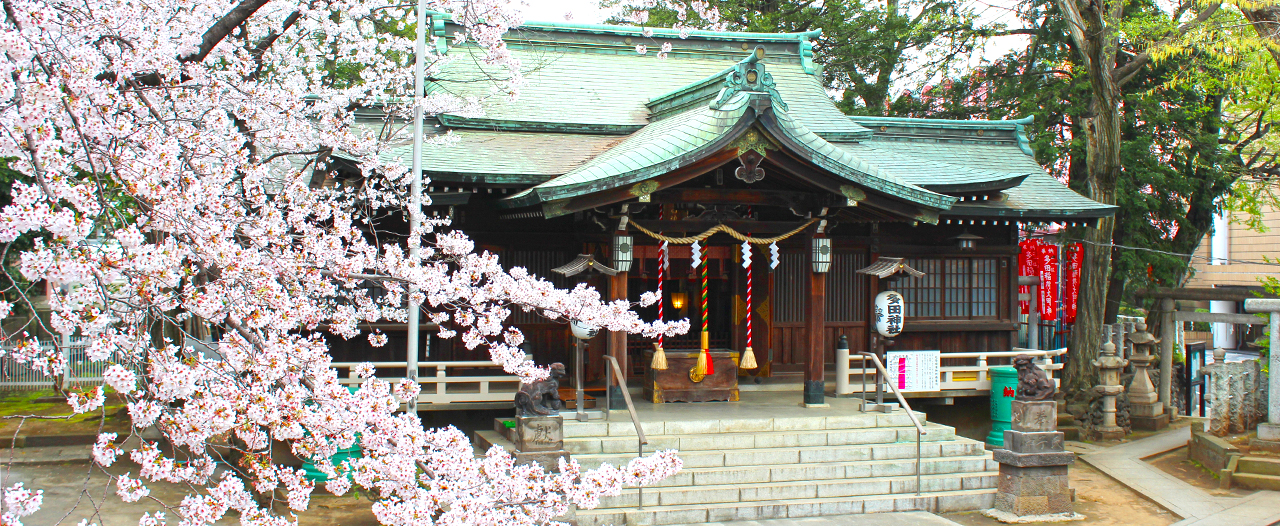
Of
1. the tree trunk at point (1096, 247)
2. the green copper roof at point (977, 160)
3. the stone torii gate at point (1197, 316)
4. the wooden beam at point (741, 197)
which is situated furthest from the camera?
the tree trunk at point (1096, 247)

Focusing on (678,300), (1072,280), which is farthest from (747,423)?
(1072,280)

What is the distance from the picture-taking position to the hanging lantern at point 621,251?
11.1 metres

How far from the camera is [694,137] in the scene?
35.6 ft

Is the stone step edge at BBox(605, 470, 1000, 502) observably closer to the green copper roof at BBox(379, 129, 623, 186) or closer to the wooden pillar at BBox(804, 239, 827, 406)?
the wooden pillar at BBox(804, 239, 827, 406)

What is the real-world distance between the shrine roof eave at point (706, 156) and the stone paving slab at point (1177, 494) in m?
4.64

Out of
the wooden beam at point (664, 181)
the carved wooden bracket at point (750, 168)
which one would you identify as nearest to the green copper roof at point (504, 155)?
the wooden beam at point (664, 181)

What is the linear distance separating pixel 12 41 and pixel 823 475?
28.2 feet

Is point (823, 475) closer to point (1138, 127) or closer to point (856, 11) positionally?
point (1138, 127)

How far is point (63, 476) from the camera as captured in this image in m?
10.7

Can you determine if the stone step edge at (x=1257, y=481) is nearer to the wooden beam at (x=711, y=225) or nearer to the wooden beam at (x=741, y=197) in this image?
the wooden beam at (x=741, y=197)

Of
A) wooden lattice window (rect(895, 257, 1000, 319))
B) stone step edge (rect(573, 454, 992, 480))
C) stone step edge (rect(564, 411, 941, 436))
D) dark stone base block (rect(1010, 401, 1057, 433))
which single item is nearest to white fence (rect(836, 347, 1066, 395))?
wooden lattice window (rect(895, 257, 1000, 319))

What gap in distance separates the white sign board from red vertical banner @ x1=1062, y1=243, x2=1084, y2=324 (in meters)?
4.83

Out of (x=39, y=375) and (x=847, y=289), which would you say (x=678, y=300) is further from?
(x=39, y=375)

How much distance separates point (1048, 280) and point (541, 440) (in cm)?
1025
